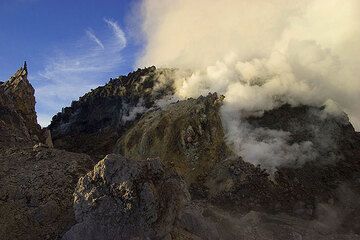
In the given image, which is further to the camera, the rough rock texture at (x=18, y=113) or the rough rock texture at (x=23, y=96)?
the rough rock texture at (x=23, y=96)

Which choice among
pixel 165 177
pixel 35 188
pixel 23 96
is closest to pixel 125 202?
pixel 165 177

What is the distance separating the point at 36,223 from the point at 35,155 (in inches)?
302

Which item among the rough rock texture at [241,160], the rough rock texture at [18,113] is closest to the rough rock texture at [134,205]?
the rough rock texture at [18,113]

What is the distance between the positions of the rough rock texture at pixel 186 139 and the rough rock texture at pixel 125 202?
68.0ft

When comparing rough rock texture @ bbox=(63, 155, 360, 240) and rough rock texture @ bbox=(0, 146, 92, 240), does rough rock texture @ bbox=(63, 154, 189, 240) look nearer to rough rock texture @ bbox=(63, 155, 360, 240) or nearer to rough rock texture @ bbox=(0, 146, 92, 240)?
rough rock texture @ bbox=(63, 155, 360, 240)

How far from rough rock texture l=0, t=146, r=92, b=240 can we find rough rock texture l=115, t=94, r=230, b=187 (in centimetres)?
1629

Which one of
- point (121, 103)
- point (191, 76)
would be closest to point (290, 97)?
point (191, 76)

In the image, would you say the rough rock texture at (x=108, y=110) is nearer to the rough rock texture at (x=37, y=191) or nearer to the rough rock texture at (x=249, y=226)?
the rough rock texture at (x=249, y=226)

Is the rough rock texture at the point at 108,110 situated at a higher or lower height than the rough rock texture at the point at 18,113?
higher

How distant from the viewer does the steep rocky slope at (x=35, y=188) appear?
30.3m

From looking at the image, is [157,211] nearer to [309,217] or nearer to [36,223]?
[36,223]

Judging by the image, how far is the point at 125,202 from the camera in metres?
29.0

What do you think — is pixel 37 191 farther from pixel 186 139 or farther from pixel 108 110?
pixel 108 110

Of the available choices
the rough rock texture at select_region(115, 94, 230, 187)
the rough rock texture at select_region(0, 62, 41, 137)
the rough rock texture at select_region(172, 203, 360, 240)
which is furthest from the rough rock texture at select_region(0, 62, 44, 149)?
the rough rock texture at select_region(172, 203, 360, 240)
